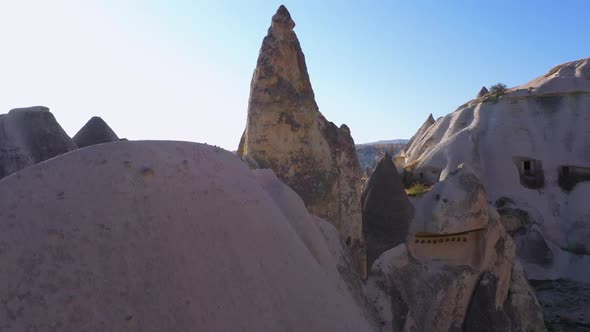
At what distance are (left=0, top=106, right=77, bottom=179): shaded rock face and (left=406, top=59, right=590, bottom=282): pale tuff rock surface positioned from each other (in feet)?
34.4

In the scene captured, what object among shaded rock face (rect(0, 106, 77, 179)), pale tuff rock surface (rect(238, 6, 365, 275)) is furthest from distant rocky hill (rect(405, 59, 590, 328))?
shaded rock face (rect(0, 106, 77, 179))

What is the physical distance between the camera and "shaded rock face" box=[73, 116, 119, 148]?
266 inches

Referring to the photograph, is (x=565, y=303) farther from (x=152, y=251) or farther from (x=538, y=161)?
(x=152, y=251)

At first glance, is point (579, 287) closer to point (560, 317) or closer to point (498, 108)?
point (560, 317)

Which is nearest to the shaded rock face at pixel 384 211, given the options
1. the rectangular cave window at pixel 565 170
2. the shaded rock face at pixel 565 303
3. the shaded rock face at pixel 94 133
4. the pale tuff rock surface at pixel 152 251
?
the shaded rock face at pixel 565 303

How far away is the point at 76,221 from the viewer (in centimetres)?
162

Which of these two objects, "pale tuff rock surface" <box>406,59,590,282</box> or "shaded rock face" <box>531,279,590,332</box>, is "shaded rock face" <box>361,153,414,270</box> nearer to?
"shaded rock face" <box>531,279,590,332</box>

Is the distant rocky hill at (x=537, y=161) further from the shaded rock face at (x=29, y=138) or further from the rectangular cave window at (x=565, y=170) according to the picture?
the shaded rock face at (x=29, y=138)

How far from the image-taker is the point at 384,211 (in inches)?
374

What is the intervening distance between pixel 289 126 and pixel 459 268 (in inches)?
114

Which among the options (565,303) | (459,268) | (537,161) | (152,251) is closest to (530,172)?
(537,161)

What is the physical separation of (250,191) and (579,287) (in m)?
11.9

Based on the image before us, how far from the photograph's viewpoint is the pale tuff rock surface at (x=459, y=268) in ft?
13.2

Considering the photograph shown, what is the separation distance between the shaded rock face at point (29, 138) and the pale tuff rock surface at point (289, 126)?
6.87 ft
